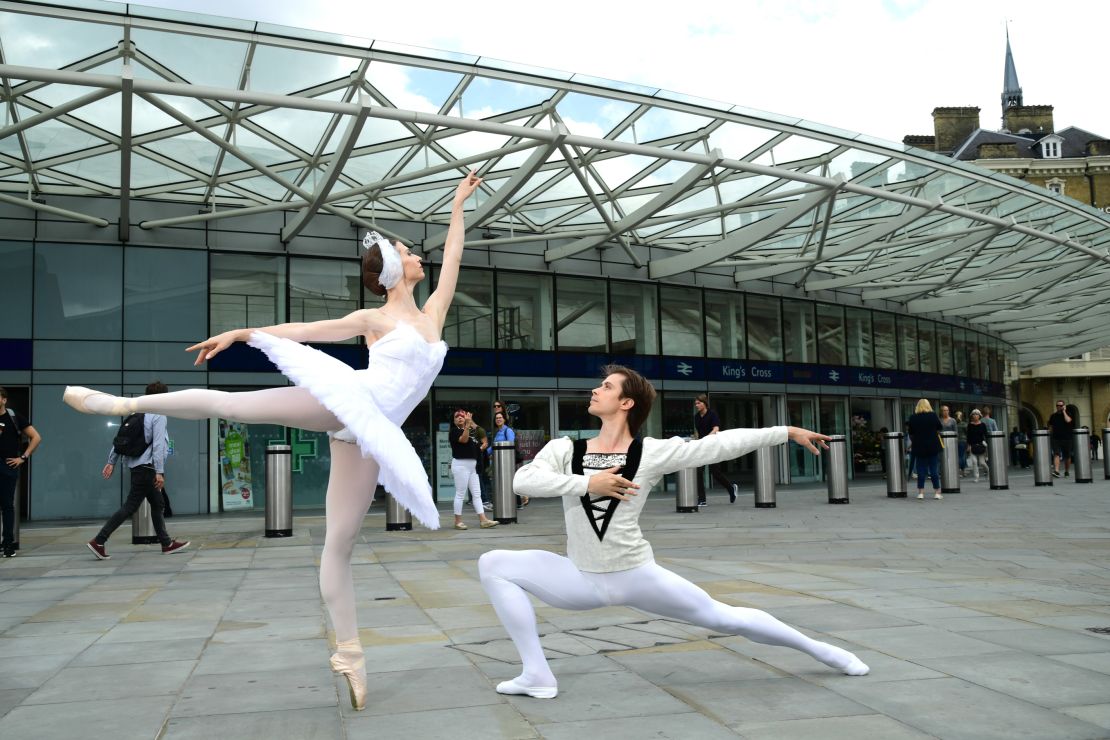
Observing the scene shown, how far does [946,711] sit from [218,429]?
15950 mm

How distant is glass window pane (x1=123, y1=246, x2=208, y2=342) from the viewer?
668 inches

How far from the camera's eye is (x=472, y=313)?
1969 cm

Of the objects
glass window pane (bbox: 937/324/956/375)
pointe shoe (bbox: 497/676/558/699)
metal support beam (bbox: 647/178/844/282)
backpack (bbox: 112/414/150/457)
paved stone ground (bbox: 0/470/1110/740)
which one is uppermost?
metal support beam (bbox: 647/178/844/282)

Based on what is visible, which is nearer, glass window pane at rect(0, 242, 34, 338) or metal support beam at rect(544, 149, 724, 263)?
metal support beam at rect(544, 149, 724, 263)

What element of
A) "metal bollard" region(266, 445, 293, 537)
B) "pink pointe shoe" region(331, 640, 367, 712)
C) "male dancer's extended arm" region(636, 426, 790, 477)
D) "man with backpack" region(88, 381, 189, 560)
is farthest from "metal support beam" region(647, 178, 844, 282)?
"pink pointe shoe" region(331, 640, 367, 712)

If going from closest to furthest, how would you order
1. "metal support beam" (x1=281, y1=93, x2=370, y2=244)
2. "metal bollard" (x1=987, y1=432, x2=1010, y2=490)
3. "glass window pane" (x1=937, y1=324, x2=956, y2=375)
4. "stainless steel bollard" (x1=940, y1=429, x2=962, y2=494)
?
"metal support beam" (x1=281, y1=93, x2=370, y2=244) < "stainless steel bollard" (x1=940, y1=429, x2=962, y2=494) < "metal bollard" (x1=987, y1=432, x2=1010, y2=490) < "glass window pane" (x1=937, y1=324, x2=956, y2=375)

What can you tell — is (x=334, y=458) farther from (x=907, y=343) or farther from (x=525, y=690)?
(x=907, y=343)

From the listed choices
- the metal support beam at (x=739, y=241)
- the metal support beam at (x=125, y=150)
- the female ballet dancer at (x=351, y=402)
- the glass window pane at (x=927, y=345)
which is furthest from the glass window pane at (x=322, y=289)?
the glass window pane at (x=927, y=345)

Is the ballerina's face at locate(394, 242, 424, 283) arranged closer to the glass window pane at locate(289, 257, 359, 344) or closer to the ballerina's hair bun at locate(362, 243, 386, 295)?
the ballerina's hair bun at locate(362, 243, 386, 295)

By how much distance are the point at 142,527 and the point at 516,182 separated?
7.60 m

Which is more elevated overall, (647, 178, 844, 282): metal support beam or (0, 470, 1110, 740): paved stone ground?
(647, 178, 844, 282): metal support beam

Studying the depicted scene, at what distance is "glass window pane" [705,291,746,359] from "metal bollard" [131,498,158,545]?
14226mm

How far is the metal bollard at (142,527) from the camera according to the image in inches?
443

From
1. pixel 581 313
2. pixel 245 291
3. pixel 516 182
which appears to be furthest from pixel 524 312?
pixel 245 291
